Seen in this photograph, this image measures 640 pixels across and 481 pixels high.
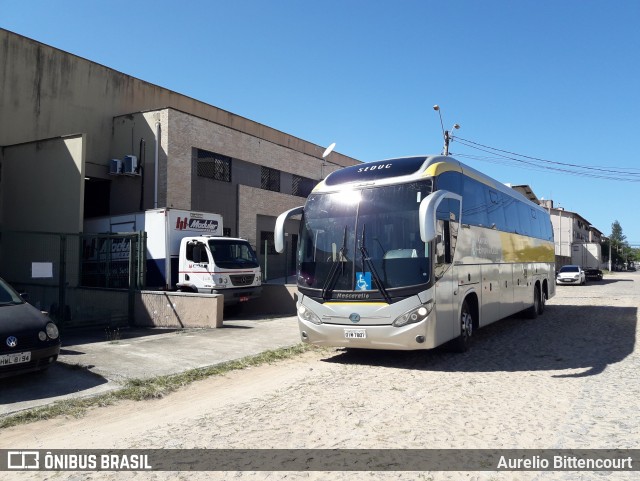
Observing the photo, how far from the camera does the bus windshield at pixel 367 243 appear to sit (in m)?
7.57

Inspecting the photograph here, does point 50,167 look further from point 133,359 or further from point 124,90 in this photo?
point 133,359

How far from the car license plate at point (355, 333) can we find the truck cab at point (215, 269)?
761 cm

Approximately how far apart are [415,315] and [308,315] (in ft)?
5.93

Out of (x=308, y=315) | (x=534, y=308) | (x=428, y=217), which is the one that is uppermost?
(x=428, y=217)

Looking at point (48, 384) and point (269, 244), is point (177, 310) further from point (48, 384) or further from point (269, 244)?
point (269, 244)

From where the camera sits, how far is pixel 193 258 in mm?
15008

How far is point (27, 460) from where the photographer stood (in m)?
4.39

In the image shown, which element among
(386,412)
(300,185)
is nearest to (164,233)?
(386,412)

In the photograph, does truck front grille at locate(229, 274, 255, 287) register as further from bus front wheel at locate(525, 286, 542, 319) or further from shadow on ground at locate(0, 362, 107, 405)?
bus front wheel at locate(525, 286, 542, 319)

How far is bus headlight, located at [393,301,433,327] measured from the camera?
741 centimetres

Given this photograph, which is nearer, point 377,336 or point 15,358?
point 15,358

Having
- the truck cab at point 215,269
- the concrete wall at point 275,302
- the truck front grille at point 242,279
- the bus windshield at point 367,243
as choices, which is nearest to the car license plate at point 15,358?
the bus windshield at point 367,243

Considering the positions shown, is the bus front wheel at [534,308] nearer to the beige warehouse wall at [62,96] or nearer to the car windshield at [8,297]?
the car windshield at [8,297]

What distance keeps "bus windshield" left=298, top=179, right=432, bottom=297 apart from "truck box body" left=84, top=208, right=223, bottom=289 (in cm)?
804
